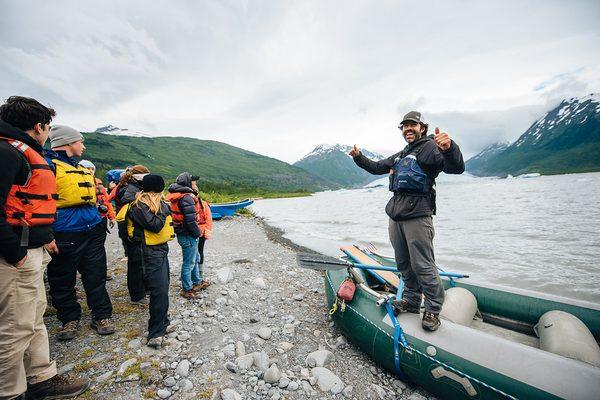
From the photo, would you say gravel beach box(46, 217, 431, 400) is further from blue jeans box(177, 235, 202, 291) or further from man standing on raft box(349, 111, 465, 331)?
man standing on raft box(349, 111, 465, 331)

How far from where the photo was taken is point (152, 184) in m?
4.75

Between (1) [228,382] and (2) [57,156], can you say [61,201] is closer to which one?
(2) [57,156]

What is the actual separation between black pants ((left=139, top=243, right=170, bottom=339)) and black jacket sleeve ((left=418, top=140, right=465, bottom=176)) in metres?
4.46

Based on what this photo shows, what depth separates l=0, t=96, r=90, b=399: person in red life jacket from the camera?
2.64 metres

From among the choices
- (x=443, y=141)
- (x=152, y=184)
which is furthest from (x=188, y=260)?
(x=443, y=141)

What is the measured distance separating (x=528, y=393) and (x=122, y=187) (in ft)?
25.5

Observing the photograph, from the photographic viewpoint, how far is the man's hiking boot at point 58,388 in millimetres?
3244

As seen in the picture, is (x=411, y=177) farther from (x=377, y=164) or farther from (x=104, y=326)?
(x=104, y=326)

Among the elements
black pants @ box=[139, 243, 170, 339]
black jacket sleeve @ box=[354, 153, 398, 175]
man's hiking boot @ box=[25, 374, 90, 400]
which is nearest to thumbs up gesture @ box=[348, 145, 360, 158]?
black jacket sleeve @ box=[354, 153, 398, 175]

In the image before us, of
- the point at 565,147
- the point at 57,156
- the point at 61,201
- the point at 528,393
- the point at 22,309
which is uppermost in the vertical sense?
the point at 565,147

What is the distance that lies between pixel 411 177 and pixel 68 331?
20.6ft

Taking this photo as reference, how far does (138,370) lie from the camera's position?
4.01 metres

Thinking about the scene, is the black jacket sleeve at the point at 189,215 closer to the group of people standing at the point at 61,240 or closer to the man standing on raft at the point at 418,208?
the group of people standing at the point at 61,240

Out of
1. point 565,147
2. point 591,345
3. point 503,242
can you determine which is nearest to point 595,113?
point 565,147
